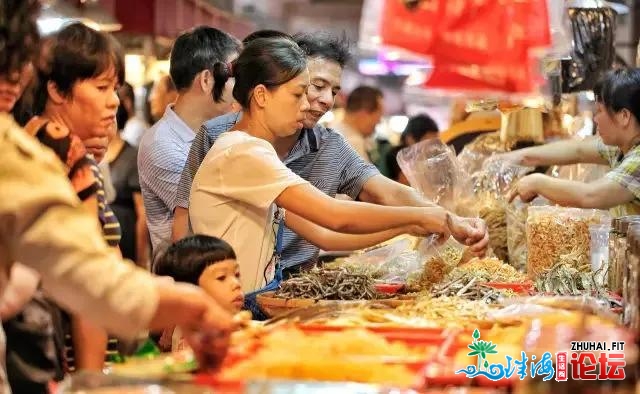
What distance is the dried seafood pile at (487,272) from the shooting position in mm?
4758

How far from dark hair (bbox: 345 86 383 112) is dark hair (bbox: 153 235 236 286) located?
23.9 feet

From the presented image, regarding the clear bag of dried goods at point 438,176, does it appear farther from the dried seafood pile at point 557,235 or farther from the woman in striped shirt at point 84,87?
the woman in striped shirt at point 84,87

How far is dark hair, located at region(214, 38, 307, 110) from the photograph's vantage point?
14.2 ft

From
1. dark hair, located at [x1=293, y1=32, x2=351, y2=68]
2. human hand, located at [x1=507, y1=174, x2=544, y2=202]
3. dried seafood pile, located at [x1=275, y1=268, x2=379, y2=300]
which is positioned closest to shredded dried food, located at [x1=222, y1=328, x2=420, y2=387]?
dried seafood pile, located at [x1=275, y1=268, x2=379, y2=300]

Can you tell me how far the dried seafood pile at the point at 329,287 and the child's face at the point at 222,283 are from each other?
576 millimetres

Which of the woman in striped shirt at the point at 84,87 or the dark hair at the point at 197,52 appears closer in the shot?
the woman in striped shirt at the point at 84,87

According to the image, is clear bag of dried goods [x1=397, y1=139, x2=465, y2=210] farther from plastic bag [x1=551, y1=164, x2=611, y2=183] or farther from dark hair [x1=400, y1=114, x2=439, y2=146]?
dark hair [x1=400, y1=114, x2=439, y2=146]

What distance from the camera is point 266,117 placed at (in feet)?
14.3

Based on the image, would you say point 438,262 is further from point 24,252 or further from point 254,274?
point 24,252

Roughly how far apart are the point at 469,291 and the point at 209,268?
44.8 inches

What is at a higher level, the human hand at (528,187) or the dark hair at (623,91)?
the dark hair at (623,91)

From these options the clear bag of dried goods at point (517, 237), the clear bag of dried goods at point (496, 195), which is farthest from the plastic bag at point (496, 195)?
the clear bag of dried goods at point (517, 237)

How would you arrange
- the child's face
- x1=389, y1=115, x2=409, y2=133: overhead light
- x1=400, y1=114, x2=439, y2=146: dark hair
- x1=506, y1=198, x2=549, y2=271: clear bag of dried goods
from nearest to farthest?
the child's face < x1=506, y1=198, x2=549, y2=271: clear bag of dried goods < x1=400, y1=114, x2=439, y2=146: dark hair < x1=389, y1=115, x2=409, y2=133: overhead light

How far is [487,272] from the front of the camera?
4.96 meters
